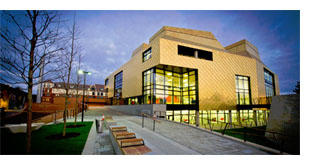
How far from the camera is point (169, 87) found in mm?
22125

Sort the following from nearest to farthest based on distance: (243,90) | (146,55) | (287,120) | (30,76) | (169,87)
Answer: (30,76)
(287,120)
(169,87)
(146,55)
(243,90)

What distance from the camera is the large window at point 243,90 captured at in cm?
2528

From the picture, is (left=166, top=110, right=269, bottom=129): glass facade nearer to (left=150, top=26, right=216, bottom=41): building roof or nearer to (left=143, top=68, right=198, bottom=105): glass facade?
(left=143, top=68, right=198, bottom=105): glass facade

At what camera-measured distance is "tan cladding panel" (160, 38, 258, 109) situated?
19.4 m

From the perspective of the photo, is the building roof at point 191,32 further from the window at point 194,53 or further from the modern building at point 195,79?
the window at point 194,53

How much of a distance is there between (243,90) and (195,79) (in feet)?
38.6

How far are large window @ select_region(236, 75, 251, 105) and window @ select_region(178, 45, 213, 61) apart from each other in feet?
25.7

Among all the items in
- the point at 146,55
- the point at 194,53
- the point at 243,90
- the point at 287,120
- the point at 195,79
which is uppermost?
the point at 194,53

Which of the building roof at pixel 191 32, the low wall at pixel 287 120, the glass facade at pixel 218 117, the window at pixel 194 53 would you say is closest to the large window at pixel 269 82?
the glass facade at pixel 218 117

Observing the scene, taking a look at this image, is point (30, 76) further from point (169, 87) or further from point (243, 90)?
point (243, 90)

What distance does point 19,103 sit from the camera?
17.3 metres

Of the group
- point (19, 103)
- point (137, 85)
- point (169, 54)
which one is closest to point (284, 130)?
point (169, 54)

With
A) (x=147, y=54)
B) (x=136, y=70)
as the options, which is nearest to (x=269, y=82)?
(x=147, y=54)
